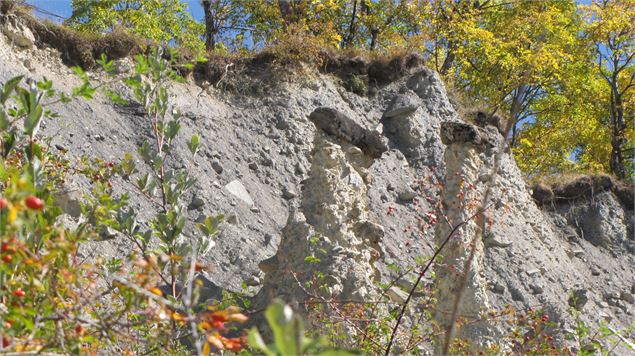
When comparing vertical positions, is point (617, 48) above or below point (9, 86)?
above

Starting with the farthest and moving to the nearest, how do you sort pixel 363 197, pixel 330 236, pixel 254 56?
pixel 254 56 < pixel 363 197 < pixel 330 236

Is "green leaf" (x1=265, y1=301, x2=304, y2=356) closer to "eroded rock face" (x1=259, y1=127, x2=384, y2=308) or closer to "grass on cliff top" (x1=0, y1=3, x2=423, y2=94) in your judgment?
"eroded rock face" (x1=259, y1=127, x2=384, y2=308)

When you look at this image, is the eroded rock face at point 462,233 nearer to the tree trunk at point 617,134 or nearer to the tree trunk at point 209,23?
the tree trunk at point 617,134

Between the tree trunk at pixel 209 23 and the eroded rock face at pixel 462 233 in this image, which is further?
the tree trunk at pixel 209 23

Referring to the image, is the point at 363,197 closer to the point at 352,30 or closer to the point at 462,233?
the point at 462,233

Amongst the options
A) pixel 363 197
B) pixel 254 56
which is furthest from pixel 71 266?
pixel 254 56

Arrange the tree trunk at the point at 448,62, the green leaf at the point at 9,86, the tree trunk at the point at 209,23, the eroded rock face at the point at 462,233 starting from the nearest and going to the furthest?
the green leaf at the point at 9,86 < the eroded rock face at the point at 462,233 < the tree trunk at the point at 209,23 < the tree trunk at the point at 448,62

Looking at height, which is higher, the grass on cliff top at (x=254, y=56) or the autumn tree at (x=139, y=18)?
the autumn tree at (x=139, y=18)

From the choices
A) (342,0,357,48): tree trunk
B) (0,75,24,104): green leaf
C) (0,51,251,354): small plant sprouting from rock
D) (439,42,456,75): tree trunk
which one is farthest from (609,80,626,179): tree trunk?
(0,75,24,104): green leaf

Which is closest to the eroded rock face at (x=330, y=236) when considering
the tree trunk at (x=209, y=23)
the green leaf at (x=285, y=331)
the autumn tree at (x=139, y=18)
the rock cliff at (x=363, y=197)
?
the rock cliff at (x=363, y=197)

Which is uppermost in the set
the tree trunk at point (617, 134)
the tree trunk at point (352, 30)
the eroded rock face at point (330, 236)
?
the tree trunk at point (352, 30)

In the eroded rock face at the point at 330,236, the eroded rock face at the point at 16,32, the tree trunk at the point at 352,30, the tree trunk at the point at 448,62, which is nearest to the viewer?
the eroded rock face at the point at 330,236

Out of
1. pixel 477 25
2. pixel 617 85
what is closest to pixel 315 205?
pixel 477 25

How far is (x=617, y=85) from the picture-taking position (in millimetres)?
23016
